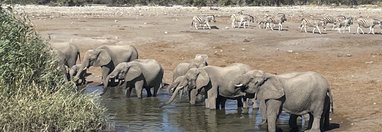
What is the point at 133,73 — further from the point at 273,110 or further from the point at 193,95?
the point at 273,110

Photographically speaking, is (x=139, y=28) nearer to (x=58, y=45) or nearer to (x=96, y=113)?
(x=58, y=45)

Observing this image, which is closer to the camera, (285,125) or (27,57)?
(27,57)

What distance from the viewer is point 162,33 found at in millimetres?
40500

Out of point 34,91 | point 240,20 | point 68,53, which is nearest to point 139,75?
point 68,53

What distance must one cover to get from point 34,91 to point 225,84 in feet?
18.6

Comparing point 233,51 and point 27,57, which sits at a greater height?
point 27,57

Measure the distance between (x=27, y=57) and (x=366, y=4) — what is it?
79692mm

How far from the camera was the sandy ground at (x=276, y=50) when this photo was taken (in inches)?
785

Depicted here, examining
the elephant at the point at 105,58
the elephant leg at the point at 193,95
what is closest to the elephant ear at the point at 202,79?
the elephant leg at the point at 193,95

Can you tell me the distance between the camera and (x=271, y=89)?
1548 centimetres

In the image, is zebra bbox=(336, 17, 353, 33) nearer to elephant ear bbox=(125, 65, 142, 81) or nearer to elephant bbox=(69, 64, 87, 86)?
elephant bbox=(69, 64, 87, 86)

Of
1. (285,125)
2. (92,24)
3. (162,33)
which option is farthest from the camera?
(92,24)

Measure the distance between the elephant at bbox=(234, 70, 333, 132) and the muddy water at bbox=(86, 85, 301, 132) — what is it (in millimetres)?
1094

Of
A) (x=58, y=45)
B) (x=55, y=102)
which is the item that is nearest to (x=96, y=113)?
(x=55, y=102)
